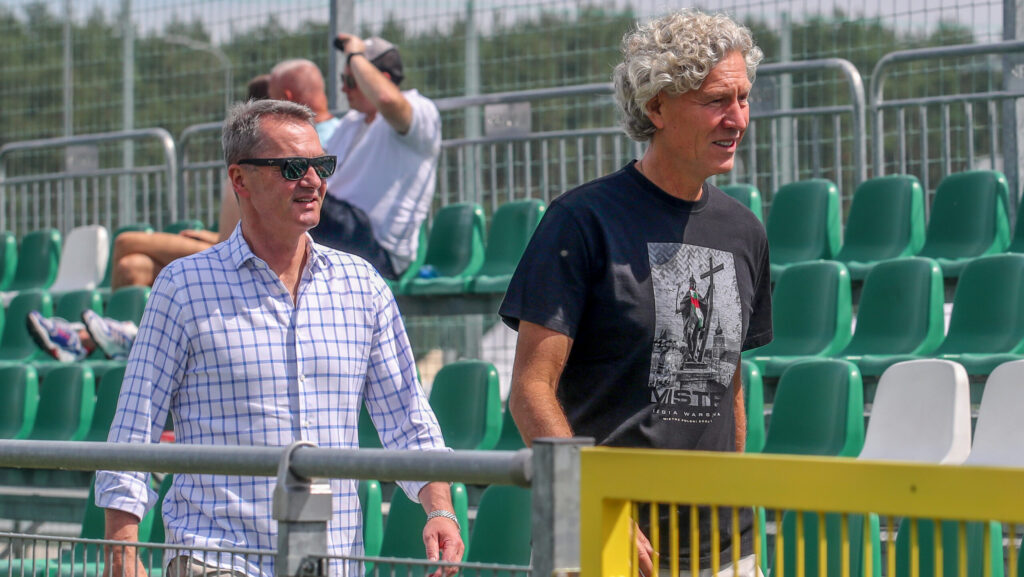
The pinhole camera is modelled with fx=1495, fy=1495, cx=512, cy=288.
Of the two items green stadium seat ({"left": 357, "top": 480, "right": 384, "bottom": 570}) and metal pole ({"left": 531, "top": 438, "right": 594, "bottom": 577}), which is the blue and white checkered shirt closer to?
metal pole ({"left": 531, "top": 438, "right": 594, "bottom": 577})

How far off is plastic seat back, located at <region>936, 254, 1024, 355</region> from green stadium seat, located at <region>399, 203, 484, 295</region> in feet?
9.02

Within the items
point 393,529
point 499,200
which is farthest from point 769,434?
point 499,200

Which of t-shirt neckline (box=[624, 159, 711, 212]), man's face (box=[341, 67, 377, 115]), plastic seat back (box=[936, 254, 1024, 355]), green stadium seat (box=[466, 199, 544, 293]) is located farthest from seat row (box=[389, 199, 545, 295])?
t-shirt neckline (box=[624, 159, 711, 212])

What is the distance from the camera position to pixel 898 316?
576cm

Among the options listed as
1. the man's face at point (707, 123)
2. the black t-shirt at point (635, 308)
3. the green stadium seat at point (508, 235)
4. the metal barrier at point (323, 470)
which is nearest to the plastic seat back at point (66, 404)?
the green stadium seat at point (508, 235)

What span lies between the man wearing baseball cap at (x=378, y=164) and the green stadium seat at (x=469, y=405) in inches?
40.9

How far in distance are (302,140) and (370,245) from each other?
12.4 feet

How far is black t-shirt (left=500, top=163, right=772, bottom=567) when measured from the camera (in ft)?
8.60

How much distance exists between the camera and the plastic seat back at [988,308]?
18.0 feet

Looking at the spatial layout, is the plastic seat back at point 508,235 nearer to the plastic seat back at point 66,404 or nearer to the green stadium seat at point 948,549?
the plastic seat back at point 66,404

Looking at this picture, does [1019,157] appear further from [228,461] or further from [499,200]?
[228,461]

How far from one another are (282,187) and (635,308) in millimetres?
779

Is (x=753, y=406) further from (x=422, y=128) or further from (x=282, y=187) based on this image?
(x=282, y=187)

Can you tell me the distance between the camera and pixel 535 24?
8.52m
